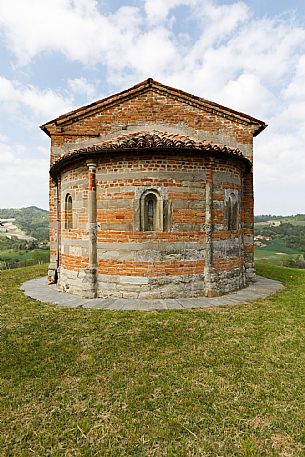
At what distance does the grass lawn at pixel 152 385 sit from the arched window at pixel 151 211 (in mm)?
2595

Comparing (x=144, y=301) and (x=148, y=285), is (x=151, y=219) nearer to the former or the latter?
(x=148, y=285)

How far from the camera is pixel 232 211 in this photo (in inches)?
376

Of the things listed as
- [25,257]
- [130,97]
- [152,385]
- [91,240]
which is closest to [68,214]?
[91,240]

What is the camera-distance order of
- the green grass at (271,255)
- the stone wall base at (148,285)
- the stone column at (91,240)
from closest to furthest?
the stone wall base at (148,285), the stone column at (91,240), the green grass at (271,255)

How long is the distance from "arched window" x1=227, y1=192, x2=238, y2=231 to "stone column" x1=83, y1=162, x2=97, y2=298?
14.5 feet

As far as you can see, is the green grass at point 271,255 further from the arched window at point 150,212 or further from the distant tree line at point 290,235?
the arched window at point 150,212

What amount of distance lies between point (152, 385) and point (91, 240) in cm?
522

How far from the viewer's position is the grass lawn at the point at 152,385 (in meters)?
2.91

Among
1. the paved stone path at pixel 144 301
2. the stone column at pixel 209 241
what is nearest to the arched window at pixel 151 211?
the stone column at pixel 209 241

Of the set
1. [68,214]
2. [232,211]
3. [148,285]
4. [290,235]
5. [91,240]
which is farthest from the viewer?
[290,235]

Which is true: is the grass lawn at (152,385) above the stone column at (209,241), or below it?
below

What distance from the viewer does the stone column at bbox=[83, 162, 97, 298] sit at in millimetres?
8391

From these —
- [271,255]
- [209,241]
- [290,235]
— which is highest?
[209,241]

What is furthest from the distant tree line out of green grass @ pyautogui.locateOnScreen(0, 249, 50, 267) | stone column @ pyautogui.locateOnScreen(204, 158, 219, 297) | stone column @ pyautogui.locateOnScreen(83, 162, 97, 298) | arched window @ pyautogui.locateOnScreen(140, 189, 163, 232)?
stone column @ pyautogui.locateOnScreen(83, 162, 97, 298)
